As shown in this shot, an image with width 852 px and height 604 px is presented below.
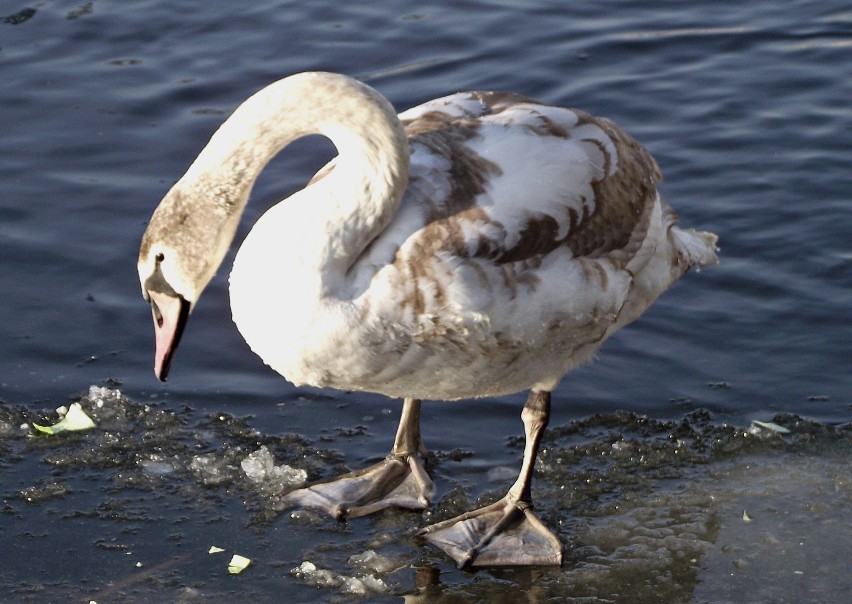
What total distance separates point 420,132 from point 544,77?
4160 millimetres

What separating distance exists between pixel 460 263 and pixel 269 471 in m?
1.53

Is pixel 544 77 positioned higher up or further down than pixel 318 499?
higher up

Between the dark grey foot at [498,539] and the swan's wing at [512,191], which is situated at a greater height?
the swan's wing at [512,191]

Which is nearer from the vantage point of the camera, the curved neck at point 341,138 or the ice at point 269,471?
the curved neck at point 341,138

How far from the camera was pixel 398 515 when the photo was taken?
556 centimetres

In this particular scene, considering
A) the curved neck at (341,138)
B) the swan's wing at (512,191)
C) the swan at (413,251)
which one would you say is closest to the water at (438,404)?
the swan at (413,251)

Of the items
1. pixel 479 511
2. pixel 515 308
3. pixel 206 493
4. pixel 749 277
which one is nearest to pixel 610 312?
pixel 515 308

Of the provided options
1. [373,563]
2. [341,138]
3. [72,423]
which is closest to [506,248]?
[341,138]

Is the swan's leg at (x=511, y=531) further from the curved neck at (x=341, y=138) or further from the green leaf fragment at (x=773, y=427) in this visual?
the curved neck at (x=341, y=138)

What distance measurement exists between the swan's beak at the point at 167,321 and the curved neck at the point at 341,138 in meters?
0.26

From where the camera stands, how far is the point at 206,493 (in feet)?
18.4

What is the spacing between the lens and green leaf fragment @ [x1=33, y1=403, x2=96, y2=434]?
5.96m

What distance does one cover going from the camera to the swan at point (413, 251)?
459 cm

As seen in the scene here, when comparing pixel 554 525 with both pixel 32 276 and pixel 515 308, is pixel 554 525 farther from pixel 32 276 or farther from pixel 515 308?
pixel 32 276
